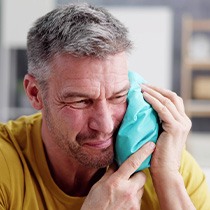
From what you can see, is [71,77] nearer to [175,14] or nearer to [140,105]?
[140,105]

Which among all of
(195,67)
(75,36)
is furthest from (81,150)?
(195,67)

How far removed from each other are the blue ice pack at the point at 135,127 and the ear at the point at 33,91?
254mm

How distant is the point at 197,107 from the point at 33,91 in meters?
3.33

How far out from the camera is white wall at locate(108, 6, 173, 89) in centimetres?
446

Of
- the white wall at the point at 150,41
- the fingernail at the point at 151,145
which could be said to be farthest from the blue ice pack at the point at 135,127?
the white wall at the point at 150,41

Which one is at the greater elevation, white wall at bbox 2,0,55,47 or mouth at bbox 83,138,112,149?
white wall at bbox 2,0,55,47

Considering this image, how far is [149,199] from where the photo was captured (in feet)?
4.72

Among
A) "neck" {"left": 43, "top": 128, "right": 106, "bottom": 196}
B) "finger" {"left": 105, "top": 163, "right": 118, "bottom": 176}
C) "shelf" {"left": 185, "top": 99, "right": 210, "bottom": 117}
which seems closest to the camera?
"finger" {"left": 105, "top": 163, "right": 118, "bottom": 176}

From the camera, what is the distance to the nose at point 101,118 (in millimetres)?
1238

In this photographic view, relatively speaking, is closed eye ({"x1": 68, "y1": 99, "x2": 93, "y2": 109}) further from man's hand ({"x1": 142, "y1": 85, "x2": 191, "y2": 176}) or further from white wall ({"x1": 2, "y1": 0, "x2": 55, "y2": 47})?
white wall ({"x1": 2, "y1": 0, "x2": 55, "y2": 47})

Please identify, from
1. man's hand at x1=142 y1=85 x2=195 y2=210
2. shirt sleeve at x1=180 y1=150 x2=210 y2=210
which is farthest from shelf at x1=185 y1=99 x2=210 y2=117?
man's hand at x1=142 y1=85 x2=195 y2=210

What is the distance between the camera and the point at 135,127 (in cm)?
131

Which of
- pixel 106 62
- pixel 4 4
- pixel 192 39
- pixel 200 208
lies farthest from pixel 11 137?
pixel 192 39

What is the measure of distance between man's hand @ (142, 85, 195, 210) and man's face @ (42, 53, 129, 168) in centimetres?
12
